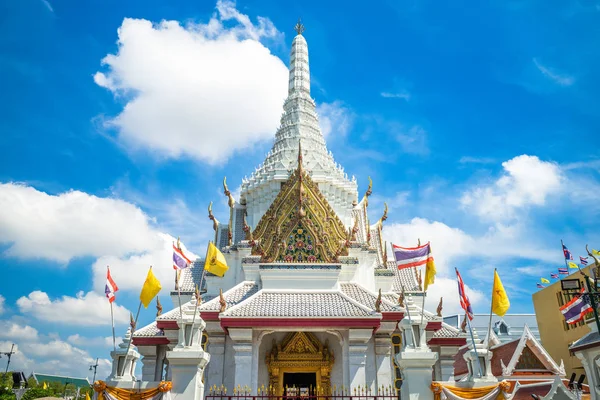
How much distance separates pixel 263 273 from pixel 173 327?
3.89 meters

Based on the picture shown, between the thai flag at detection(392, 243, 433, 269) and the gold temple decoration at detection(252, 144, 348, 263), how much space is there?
487cm

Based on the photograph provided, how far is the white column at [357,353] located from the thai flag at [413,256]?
3.12 meters

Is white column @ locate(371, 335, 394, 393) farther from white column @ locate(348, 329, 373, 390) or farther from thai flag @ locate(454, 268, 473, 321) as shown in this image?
thai flag @ locate(454, 268, 473, 321)

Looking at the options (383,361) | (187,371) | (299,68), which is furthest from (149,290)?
(299,68)

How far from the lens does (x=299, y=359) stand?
17.1 metres

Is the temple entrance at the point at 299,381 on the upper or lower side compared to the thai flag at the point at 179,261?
lower

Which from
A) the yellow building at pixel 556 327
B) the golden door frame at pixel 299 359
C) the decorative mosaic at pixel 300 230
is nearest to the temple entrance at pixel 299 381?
the golden door frame at pixel 299 359

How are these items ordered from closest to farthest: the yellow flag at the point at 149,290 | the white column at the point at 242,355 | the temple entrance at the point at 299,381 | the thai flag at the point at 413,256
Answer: the yellow flag at the point at 149,290
the thai flag at the point at 413,256
the white column at the point at 242,355
the temple entrance at the point at 299,381

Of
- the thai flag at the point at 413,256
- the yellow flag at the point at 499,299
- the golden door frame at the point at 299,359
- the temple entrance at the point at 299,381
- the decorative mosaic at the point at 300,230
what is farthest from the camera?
the decorative mosaic at the point at 300,230

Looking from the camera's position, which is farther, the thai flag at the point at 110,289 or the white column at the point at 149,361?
the white column at the point at 149,361

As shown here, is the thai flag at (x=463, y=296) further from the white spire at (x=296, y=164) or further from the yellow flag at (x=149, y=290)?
the white spire at (x=296, y=164)

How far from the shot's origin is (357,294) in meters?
17.9

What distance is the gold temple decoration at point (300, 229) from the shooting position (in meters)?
18.4

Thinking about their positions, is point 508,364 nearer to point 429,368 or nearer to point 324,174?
point 324,174
